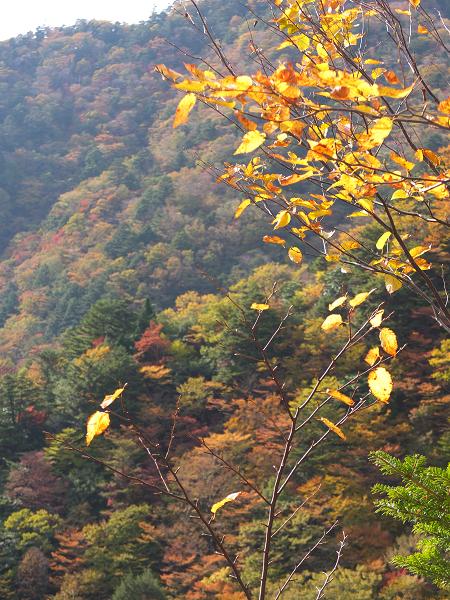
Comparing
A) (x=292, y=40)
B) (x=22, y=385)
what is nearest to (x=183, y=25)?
(x=22, y=385)

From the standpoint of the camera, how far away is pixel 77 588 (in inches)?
465

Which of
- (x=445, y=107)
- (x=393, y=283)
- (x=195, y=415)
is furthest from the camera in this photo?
(x=195, y=415)

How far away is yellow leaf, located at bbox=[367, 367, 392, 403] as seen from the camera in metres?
1.40

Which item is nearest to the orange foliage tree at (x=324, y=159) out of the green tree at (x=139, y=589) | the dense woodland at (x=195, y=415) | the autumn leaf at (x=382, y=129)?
the autumn leaf at (x=382, y=129)

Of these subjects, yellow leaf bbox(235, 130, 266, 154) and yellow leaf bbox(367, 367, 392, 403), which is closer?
yellow leaf bbox(235, 130, 266, 154)

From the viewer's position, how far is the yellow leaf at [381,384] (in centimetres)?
140

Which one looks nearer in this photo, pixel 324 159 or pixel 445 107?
pixel 445 107

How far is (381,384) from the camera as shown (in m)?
1.44

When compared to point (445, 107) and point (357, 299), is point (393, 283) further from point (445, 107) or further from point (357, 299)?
point (445, 107)

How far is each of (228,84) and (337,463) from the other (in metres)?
12.5

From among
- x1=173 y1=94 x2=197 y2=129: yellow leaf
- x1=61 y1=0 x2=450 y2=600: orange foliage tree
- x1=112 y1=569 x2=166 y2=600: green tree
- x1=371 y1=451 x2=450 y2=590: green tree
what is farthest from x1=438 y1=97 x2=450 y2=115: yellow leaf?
x1=112 y1=569 x2=166 y2=600: green tree

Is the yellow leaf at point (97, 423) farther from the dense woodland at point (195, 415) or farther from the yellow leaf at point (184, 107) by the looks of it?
the yellow leaf at point (184, 107)

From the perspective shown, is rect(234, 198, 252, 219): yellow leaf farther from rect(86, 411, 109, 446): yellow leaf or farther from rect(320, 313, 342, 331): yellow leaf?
rect(86, 411, 109, 446): yellow leaf

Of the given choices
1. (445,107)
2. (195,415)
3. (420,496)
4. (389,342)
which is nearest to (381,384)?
(389,342)
